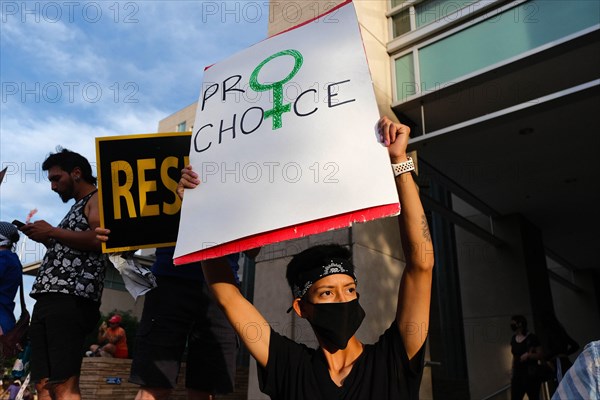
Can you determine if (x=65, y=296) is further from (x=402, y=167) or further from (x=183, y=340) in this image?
(x=402, y=167)

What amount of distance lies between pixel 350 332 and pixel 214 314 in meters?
1.05

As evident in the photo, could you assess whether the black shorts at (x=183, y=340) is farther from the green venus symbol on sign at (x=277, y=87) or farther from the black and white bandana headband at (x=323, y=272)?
the green venus symbol on sign at (x=277, y=87)

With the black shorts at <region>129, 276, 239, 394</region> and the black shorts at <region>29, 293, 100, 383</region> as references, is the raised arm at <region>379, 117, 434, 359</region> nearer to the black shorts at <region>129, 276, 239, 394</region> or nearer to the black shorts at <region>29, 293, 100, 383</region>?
the black shorts at <region>129, 276, 239, 394</region>

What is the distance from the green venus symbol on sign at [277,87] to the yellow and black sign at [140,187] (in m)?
0.70

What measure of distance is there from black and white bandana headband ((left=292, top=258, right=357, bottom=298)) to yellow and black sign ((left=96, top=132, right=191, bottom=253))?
89 centimetres

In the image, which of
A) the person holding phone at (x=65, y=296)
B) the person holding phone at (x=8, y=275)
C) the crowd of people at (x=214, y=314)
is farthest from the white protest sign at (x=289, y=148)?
the person holding phone at (x=8, y=275)

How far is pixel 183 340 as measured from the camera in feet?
7.95

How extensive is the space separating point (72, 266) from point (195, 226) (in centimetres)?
109

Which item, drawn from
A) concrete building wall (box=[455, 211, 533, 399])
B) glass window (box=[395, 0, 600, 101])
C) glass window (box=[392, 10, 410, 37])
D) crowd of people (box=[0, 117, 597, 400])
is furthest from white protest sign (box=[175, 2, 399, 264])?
concrete building wall (box=[455, 211, 533, 399])

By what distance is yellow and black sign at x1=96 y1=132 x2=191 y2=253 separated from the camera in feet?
8.11

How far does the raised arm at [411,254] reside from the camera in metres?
1.60

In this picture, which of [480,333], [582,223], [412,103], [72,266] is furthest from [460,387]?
[72,266]

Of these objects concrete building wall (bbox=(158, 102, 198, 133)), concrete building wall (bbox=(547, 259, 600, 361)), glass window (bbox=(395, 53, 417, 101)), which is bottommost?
concrete building wall (bbox=(547, 259, 600, 361))

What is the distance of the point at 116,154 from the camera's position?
2590mm
